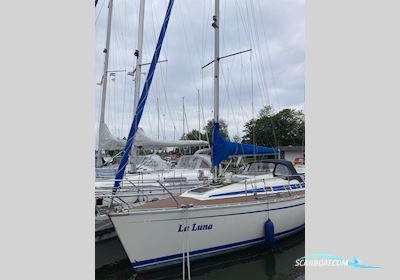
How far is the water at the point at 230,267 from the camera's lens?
6.46 m

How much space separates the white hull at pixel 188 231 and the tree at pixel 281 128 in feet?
144

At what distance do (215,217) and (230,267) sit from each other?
1.30 metres

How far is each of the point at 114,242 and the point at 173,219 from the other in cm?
389

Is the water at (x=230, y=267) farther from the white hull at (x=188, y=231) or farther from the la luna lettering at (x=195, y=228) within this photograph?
the la luna lettering at (x=195, y=228)

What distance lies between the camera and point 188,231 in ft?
21.0

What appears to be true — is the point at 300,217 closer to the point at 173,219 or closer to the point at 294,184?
the point at 294,184

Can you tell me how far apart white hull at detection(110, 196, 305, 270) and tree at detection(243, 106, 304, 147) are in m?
44.0

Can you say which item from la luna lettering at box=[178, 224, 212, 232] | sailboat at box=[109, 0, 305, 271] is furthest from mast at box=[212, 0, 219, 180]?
la luna lettering at box=[178, 224, 212, 232]

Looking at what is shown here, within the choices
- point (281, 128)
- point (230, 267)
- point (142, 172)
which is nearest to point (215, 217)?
point (230, 267)

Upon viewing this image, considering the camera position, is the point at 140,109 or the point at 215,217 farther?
the point at 140,109

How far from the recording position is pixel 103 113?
13172 millimetres

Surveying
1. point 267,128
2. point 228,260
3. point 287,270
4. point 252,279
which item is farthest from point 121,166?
point 267,128

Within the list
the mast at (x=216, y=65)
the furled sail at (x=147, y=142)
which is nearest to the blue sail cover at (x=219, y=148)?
the mast at (x=216, y=65)

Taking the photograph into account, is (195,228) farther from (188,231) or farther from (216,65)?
(216,65)
